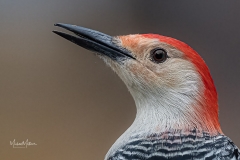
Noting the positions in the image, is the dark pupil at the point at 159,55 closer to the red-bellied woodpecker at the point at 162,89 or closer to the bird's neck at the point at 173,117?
the red-bellied woodpecker at the point at 162,89

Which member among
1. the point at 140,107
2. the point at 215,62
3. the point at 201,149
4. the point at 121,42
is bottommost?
the point at 201,149

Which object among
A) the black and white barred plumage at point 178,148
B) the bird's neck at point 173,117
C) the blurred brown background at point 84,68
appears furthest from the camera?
the blurred brown background at point 84,68

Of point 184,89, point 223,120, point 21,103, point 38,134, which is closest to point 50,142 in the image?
point 38,134

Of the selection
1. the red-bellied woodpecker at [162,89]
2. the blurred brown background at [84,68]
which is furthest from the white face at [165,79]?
the blurred brown background at [84,68]

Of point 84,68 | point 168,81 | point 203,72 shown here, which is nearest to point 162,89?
point 168,81

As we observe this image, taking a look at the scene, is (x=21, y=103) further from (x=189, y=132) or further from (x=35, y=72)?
(x=189, y=132)

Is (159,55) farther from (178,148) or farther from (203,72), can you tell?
(178,148)
